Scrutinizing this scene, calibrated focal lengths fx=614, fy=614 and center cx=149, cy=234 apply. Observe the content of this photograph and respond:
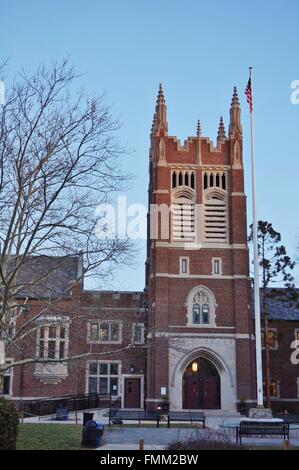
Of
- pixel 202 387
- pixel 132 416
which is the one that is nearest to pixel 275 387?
pixel 202 387

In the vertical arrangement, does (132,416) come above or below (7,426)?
below

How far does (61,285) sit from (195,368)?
1004 centimetres

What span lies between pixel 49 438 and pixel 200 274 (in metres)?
21.7

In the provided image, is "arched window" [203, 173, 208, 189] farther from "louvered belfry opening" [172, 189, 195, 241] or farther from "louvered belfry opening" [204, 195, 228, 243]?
"louvered belfry opening" [172, 189, 195, 241]

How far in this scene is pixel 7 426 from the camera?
1445 cm

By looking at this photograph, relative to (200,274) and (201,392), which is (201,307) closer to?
(200,274)

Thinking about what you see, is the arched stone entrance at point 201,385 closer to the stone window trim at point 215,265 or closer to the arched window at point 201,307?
the arched window at point 201,307

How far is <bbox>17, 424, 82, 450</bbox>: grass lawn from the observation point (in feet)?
57.5

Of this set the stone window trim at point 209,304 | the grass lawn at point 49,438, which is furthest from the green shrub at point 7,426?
the stone window trim at point 209,304

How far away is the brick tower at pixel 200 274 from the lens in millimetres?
38094

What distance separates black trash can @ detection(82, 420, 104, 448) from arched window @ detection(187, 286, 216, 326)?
21.4m

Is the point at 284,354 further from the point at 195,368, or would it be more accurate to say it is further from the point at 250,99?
the point at 250,99

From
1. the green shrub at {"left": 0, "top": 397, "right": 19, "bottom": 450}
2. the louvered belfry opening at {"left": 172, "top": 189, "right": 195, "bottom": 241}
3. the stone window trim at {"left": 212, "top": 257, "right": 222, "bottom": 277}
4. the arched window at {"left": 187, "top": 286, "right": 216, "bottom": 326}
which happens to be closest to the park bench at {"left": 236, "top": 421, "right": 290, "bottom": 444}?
the green shrub at {"left": 0, "top": 397, "right": 19, "bottom": 450}
